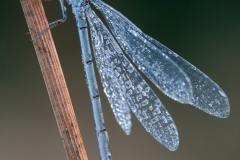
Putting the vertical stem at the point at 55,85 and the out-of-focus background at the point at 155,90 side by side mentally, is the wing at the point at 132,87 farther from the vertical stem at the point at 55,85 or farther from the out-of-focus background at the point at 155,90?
the out-of-focus background at the point at 155,90

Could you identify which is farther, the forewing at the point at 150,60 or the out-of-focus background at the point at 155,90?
the out-of-focus background at the point at 155,90

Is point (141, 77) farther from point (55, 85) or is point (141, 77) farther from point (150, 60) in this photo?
point (55, 85)

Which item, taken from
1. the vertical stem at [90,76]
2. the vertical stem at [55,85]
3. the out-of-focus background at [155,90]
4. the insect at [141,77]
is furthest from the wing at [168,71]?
the out-of-focus background at [155,90]

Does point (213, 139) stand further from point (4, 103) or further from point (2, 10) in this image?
point (2, 10)

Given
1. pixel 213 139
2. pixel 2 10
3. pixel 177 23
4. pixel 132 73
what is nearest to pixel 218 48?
pixel 177 23

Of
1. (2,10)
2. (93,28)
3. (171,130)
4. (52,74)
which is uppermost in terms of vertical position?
(2,10)

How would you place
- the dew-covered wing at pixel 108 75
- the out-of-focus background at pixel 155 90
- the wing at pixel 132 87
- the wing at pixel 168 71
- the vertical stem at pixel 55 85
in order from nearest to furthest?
1. the vertical stem at pixel 55 85
2. the wing at pixel 168 71
3. the wing at pixel 132 87
4. the dew-covered wing at pixel 108 75
5. the out-of-focus background at pixel 155 90
